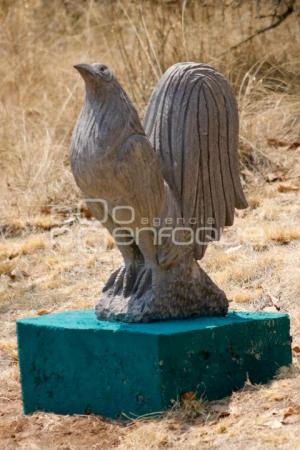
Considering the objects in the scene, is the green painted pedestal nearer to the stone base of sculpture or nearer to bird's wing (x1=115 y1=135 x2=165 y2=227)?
the stone base of sculpture

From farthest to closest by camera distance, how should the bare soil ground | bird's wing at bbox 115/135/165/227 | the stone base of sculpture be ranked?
1. the stone base of sculpture
2. bird's wing at bbox 115/135/165/227
3. the bare soil ground

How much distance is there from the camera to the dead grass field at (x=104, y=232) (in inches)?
158

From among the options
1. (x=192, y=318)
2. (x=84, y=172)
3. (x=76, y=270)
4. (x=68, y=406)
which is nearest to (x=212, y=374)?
(x=192, y=318)

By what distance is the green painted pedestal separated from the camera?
405cm

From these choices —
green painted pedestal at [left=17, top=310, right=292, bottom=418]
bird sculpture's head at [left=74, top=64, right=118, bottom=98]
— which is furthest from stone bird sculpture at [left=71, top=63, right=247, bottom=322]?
green painted pedestal at [left=17, top=310, right=292, bottom=418]

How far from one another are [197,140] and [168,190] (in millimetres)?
267

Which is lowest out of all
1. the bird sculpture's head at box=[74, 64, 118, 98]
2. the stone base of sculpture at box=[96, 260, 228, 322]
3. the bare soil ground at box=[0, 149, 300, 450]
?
the bare soil ground at box=[0, 149, 300, 450]

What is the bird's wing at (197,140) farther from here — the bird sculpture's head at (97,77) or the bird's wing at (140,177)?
the bird sculpture's head at (97,77)

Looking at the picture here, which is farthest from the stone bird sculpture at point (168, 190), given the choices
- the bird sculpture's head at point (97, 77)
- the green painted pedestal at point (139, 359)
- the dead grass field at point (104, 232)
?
the dead grass field at point (104, 232)

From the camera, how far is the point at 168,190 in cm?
431

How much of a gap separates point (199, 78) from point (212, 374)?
1.36 m

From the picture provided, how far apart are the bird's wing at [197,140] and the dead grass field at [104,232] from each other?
2.82 ft

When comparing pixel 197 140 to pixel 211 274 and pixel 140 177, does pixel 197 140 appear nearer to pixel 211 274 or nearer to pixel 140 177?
pixel 140 177

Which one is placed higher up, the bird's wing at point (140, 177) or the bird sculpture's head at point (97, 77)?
the bird sculpture's head at point (97, 77)
